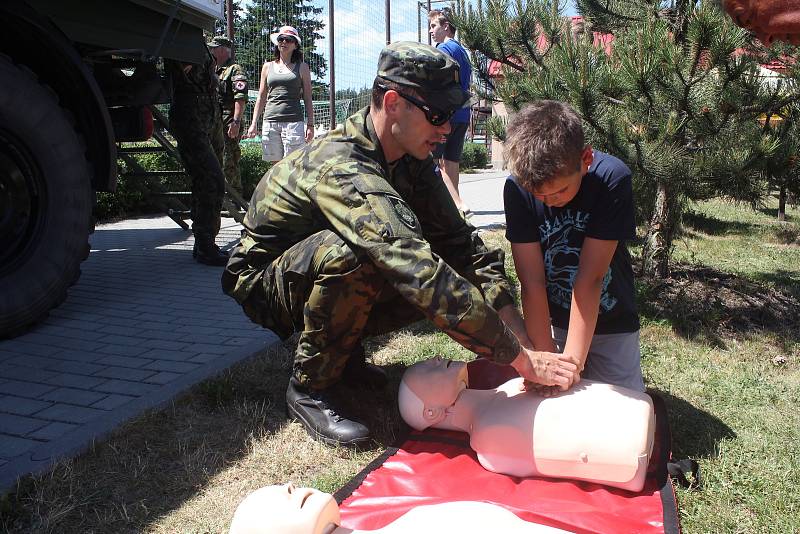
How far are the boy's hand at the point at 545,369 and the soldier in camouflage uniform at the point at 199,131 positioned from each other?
3.45 meters

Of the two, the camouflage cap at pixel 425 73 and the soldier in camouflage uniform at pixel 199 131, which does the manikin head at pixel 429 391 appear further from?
the soldier in camouflage uniform at pixel 199 131

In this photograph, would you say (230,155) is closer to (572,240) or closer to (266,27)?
(572,240)

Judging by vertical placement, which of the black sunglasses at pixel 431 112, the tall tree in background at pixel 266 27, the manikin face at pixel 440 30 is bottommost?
the black sunglasses at pixel 431 112

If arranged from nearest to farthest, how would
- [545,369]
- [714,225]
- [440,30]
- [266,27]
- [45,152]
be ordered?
[545,369] → [45,152] → [440,30] → [714,225] → [266,27]

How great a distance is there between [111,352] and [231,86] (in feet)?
12.1

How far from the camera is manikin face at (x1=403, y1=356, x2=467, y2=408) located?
2.35m

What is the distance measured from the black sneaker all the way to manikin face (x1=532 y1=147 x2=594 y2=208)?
3.49 feet

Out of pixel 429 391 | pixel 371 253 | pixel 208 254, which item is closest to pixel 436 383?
pixel 429 391

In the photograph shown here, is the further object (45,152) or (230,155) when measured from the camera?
(230,155)

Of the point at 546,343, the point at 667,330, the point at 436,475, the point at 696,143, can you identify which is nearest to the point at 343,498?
the point at 436,475

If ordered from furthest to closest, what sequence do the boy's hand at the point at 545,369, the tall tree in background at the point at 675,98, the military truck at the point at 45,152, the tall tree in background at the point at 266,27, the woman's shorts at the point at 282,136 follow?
the tall tree in background at the point at 266,27 → the woman's shorts at the point at 282,136 → the tall tree in background at the point at 675,98 → the military truck at the point at 45,152 → the boy's hand at the point at 545,369

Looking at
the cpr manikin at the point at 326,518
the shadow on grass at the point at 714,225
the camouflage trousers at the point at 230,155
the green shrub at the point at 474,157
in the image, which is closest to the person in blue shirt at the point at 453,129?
the camouflage trousers at the point at 230,155

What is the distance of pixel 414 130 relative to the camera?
2367 millimetres

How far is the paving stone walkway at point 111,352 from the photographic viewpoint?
8.09 ft
